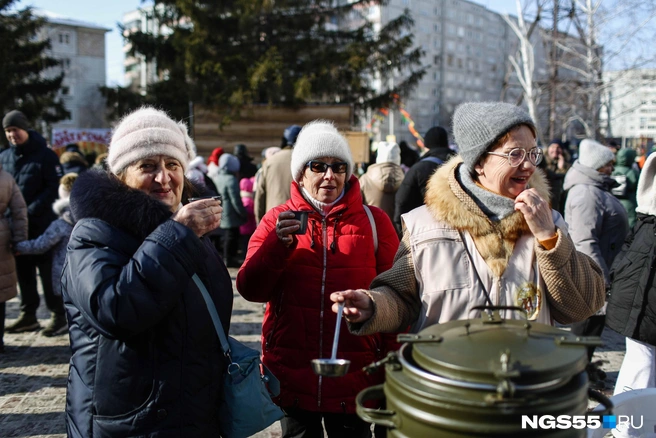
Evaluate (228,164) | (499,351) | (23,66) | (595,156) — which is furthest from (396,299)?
(23,66)

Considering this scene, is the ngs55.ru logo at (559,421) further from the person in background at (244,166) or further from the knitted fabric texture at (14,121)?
the person in background at (244,166)

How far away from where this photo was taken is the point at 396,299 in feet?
7.98

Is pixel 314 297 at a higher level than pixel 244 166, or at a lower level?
lower

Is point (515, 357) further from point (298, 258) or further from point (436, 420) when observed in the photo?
point (298, 258)

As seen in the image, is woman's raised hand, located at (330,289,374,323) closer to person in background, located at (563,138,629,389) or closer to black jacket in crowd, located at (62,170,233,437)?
black jacket in crowd, located at (62,170,233,437)

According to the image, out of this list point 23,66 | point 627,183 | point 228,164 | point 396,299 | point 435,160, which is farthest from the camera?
point 23,66

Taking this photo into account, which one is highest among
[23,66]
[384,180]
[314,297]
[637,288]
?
[23,66]

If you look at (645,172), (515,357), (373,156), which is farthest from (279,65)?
(515,357)

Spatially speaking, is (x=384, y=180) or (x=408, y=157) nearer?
(x=384, y=180)

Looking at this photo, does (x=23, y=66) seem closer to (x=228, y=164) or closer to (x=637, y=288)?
(x=228, y=164)

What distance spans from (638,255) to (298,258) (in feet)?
8.04

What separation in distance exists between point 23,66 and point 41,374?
24625 mm

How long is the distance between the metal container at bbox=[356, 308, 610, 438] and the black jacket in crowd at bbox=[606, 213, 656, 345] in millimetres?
2472

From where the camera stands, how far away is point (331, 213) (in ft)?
9.93
